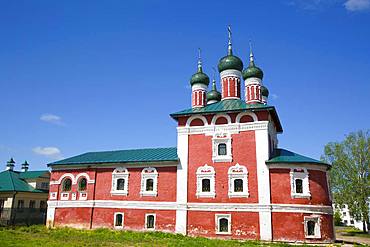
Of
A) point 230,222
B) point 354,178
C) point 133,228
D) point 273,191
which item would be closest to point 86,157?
point 133,228

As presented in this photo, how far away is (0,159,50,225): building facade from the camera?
28500 mm

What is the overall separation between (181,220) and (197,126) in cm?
641

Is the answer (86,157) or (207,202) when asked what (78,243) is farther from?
(86,157)

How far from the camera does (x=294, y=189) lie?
19.7 m

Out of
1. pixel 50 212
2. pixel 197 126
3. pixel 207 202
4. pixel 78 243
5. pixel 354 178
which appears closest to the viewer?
pixel 78 243

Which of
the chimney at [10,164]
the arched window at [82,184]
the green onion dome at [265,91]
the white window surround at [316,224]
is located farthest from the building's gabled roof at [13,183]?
the white window surround at [316,224]

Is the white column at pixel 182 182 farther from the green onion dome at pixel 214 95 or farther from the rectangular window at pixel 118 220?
the green onion dome at pixel 214 95

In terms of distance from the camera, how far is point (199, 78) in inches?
990

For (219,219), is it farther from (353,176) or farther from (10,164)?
(10,164)

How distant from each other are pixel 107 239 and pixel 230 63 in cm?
1511

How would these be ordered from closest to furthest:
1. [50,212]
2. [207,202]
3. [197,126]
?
[207,202]
[197,126]
[50,212]

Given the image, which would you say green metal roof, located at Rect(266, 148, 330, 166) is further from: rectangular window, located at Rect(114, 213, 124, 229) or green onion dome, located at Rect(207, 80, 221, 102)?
rectangular window, located at Rect(114, 213, 124, 229)

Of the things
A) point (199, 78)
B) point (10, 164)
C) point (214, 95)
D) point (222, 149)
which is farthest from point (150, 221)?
point (10, 164)

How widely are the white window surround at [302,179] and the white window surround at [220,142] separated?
13.0ft
